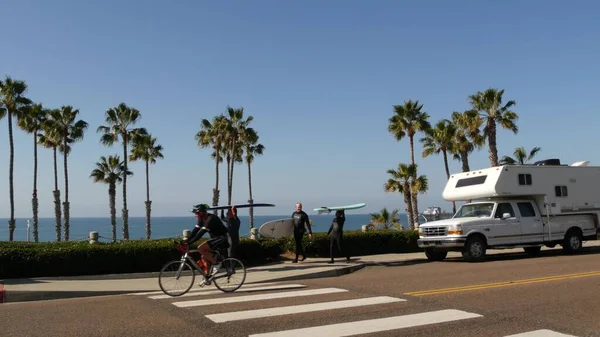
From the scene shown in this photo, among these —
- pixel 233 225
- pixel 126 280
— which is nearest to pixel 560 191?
pixel 233 225

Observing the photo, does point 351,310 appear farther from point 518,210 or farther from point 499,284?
point 518,210

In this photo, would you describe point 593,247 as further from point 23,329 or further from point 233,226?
point 23,329

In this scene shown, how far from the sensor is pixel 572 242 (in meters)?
18.2

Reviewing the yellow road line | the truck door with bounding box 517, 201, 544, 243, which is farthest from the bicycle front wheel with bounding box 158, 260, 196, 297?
the truck door with bounding box 517, 201, 544, 243

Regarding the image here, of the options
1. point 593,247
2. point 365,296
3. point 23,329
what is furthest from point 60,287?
point 593,247

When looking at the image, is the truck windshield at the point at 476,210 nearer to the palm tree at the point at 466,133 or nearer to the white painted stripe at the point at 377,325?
the white painted stripe at the point at 377,325

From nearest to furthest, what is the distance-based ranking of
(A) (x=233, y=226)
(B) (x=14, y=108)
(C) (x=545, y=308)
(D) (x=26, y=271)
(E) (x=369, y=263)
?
(C) (x=545, y=308)
(D) (x=26, y=271)
(A) (x=233, y=226)
(E) (x=369, y=263)
(B) (x=14, y=108)

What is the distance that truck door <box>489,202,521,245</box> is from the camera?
54.7 ft

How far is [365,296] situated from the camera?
9.41 metres

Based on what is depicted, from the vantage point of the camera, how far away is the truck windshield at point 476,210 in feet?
55.8

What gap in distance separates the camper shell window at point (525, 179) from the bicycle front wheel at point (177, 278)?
1161cm

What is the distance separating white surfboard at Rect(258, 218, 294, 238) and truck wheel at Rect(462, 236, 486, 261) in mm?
5466

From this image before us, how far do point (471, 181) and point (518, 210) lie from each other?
5.67 feet

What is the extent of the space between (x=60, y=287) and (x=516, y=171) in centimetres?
1355
